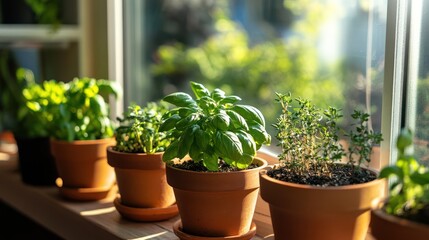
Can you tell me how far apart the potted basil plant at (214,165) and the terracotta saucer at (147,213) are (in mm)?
142

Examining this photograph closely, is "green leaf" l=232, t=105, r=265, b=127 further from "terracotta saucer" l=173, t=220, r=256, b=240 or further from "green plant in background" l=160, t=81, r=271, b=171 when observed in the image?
"terracotta saucer" l=173, t=220, r=256, b=240

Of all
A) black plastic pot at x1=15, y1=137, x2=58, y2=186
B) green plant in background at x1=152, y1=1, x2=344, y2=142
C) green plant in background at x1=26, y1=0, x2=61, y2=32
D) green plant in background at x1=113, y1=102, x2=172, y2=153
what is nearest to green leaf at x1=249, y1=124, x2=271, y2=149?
green plant in background at x1=113, y1=102, x2=172, y2=153

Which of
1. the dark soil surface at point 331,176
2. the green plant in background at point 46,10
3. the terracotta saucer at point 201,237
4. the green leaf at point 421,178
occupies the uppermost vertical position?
the green plant in background at point 46,10

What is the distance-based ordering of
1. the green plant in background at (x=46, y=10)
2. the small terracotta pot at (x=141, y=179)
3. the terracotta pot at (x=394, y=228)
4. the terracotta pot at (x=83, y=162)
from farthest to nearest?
the green plant in background at (x=46, y=10), the terracotta pot at (x=83, y=162), the small terracotta pot at (x=141, y=179), the terracotta pot at (x=394, y=228)

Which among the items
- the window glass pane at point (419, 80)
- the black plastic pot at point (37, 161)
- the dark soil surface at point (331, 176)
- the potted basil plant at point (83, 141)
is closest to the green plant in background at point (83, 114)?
the potted basil plant at point (83, 141)

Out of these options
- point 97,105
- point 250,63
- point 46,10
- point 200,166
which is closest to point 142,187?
point 200,166

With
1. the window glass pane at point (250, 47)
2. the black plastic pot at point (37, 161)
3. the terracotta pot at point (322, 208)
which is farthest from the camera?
the window glass pane at point (250, 47)

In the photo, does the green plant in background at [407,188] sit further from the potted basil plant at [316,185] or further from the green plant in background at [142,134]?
the green plant in background at [142,134]

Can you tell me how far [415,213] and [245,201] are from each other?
366 mm

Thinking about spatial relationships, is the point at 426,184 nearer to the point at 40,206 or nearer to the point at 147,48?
the point at 40,206

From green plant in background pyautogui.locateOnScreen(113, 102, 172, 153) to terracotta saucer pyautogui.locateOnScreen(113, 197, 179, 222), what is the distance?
13cm

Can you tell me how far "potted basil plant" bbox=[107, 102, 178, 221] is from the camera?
1.27 metres

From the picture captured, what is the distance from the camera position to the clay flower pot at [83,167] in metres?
1.46

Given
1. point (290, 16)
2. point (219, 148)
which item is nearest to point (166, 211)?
point (219, 148)
